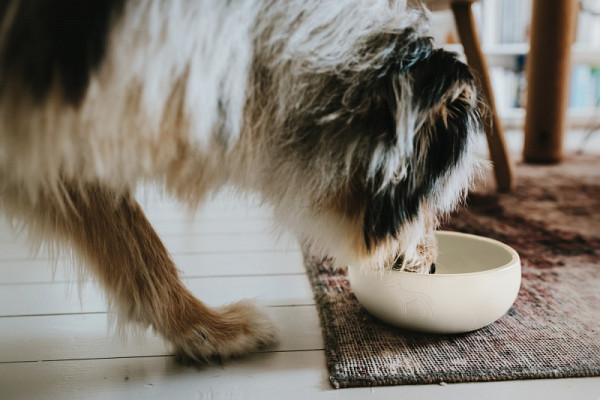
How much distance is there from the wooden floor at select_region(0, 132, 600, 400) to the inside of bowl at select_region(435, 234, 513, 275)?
290mm

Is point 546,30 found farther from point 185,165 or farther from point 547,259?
point 185,165

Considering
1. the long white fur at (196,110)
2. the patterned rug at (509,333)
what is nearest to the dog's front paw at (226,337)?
the patterned rug at (509,333)

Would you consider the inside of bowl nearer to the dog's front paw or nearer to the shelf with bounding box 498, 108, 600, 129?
the dog's front paw

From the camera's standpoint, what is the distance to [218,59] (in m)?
0.70

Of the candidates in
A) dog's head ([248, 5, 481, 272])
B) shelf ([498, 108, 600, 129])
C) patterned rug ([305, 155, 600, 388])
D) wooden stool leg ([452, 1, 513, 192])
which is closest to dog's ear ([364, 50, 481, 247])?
dog's head ([248, 5, 481, 272])

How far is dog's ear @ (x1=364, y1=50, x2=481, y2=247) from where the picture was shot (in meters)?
0.76

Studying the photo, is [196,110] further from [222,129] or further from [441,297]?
[441,297]

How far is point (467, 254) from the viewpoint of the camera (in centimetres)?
108

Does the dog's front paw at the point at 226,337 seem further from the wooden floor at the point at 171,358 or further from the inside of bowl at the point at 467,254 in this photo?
the inside of bowl at the point at 467,254

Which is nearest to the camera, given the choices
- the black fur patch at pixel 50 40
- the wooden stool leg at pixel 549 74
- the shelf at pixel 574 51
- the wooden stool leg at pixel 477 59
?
the black fur patch at pixel 50 40

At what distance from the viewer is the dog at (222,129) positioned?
664mm

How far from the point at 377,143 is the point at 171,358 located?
486 millimetres

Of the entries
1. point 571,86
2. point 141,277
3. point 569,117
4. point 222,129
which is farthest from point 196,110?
point 571,86

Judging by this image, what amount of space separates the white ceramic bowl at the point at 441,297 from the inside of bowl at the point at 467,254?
68 millimetres
